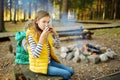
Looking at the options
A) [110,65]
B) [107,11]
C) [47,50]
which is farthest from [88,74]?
[107,11]

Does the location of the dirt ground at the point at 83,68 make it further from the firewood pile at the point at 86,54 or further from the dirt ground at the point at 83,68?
the firewood pile at the point at 86,54

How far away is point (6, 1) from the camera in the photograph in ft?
87.5

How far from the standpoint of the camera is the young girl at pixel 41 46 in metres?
3.81

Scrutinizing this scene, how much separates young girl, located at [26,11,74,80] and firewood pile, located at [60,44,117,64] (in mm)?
3358

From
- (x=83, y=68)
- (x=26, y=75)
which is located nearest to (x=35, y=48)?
(x=26, y=75)

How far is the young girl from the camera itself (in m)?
Result: 3.81

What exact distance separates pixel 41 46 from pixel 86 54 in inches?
156

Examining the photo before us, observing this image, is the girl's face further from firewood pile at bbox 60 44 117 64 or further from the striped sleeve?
firewood pile at bbox 60 44 117 64

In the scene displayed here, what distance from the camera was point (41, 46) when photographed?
3.79 metres

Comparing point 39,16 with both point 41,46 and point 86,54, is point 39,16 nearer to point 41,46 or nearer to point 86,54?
point 41,46

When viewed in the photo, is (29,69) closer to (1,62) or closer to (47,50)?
(47,50)

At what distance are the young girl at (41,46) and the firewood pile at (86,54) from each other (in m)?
3.36

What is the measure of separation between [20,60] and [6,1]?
75.0ft

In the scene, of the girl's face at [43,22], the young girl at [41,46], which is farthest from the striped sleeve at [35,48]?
the girl's face at [43,22]
